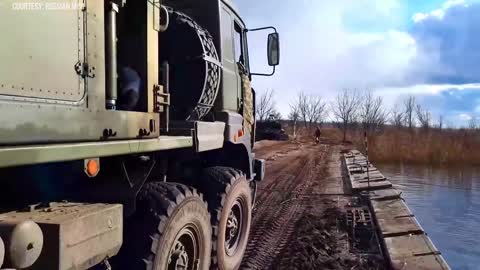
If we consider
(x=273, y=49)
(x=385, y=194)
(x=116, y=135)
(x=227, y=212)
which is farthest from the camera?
(x=385, y=194)

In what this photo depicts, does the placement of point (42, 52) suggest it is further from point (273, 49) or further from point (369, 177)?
point (369, 177)

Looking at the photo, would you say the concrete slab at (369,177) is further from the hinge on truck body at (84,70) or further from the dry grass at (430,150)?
the dry grass at (430,150)

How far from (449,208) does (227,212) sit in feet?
34.4

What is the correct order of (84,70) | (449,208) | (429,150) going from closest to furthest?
(84,70), (449,208), (429,150)

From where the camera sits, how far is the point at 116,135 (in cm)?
308

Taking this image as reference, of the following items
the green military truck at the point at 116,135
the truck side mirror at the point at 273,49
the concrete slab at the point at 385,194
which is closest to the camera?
the green military truck at the point at 116,135

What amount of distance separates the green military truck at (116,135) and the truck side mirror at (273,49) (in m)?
0.98

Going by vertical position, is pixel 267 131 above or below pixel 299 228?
above

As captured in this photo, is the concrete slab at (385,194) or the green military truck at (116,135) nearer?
the green military truck at (116,135)

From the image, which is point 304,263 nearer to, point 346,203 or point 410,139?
point 346,203

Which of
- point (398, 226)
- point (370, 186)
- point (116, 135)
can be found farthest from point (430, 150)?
point (116, 135)

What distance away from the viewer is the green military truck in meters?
2.35

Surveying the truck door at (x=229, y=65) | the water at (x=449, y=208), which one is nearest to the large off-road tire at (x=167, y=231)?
the truck door at (x=229, y=65)

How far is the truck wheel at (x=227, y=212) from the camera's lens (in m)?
4.99
